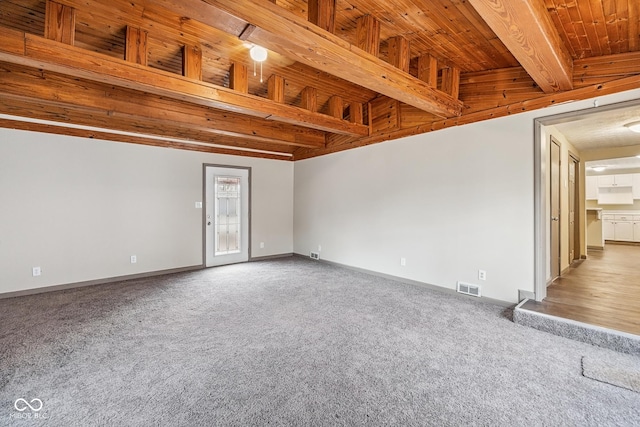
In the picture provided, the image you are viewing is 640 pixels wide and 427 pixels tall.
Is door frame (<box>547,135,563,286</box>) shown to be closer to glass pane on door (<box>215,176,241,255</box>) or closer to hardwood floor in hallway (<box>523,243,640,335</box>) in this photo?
hardwood floor in hallway (<box>523,243,640,335</box>)

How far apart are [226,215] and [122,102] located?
2.97 metres

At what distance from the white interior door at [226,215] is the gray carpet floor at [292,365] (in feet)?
7.07

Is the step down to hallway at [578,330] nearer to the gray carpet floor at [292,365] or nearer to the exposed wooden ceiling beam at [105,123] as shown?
the gray carpet floor at [292,365]

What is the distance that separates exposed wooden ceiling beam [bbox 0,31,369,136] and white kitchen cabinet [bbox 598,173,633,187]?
9.57 meters

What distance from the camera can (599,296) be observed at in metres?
3.44

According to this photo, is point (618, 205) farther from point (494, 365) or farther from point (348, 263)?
point (494, 365)

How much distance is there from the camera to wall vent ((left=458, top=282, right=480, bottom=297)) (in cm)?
382

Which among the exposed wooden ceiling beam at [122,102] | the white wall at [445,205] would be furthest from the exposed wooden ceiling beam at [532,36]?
the exposed wooden ceiling beam at [122,102]

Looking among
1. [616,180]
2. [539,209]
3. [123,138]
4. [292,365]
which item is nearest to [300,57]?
[292,365]

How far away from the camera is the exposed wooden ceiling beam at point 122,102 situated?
9.96 ft

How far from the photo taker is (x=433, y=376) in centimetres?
214

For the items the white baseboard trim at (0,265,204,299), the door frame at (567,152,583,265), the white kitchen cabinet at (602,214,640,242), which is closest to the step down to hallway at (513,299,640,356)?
the door frame at (567,152,583,265)

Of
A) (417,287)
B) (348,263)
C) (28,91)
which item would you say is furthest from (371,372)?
(28,91)

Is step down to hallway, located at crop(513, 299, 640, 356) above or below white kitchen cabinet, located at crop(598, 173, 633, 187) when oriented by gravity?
below
